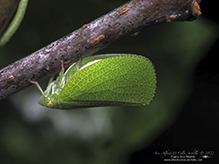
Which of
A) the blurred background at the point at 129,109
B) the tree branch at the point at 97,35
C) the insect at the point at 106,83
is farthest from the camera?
the blurred background at the point at 129,109

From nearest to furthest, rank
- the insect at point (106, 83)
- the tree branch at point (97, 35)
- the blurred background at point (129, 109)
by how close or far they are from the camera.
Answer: the tree branch at point (97, 35)
the insect at point (106, 83)
the blurred background at point (129, 109)

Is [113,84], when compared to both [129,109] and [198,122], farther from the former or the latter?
[198,122]

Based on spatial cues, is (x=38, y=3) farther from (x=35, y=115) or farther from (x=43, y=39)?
(x=35, y=115)

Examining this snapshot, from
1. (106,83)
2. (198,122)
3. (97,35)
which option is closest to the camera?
(97,35)

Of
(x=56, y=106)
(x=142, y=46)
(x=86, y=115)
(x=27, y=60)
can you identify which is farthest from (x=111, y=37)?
(x=86, y=115)

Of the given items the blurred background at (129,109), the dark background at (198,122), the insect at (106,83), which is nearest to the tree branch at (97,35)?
the insect at (106,83)

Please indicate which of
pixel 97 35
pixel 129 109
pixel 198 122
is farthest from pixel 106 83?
pixel 198 122

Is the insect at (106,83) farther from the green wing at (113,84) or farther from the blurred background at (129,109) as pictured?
the blurred background at (129,109)
